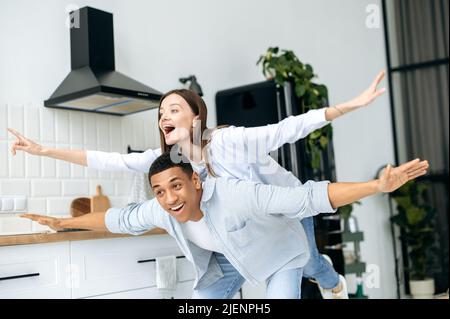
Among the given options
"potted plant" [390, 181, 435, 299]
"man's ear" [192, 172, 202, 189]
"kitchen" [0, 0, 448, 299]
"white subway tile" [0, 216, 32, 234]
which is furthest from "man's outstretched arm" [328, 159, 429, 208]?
"potted plant" [390, 181, 435, 299]

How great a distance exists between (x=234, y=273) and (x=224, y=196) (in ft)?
1.10

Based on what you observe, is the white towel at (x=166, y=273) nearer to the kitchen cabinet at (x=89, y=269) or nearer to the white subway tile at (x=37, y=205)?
the kitchen cabinet at (x=89, y=269)

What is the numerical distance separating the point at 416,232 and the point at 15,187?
299 cm

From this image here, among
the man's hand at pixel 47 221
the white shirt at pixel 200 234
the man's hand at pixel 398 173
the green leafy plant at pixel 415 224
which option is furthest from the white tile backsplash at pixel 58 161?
the green leafy plant at pixel 415 224

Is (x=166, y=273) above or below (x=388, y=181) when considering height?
below

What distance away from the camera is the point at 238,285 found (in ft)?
5.64

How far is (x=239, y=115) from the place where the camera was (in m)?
2.61

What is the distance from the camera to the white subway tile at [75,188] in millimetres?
2404

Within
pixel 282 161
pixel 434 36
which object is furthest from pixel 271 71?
pixel 434 36

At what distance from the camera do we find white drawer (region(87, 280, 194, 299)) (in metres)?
2.20

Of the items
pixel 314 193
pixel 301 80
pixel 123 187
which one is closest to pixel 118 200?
pixel 123 187

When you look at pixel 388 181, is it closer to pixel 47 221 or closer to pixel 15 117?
pixel 47 221

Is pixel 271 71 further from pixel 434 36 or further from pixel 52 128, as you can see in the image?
pixel 434 36

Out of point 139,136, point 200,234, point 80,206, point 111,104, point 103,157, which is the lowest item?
point 200,234
